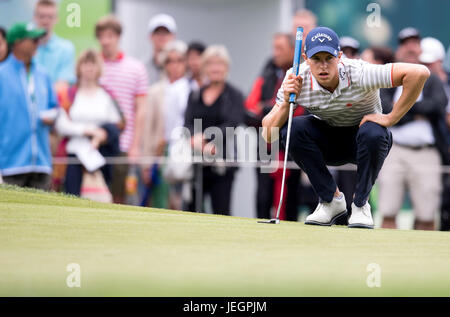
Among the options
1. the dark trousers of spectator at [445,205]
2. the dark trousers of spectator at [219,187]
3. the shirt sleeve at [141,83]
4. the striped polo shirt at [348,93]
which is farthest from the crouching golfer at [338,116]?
the shirt sleeve at [141,83]

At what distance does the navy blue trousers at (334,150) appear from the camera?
18.3ft

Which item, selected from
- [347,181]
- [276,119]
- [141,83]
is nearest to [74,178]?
[141,83]

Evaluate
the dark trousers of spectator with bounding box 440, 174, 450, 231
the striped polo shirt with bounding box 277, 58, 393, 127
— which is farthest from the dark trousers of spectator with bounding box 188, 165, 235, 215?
the striped polo shirt with bounding box 277, 58, 393, 127

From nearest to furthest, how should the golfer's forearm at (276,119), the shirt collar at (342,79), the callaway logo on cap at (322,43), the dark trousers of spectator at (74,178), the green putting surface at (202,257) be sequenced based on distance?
the green putting surface at (202,257) → the callaway logo on cap at (322,43) → the shirt collar at (342,79) → the golfer's forearm at (276,119) → the dark trousers of spectator at (74,178)

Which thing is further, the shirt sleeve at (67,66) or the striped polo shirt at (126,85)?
the shirt sleeve at (67,66)

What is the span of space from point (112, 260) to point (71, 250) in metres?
0.30

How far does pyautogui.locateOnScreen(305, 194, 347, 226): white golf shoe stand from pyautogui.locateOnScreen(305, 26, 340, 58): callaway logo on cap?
998 mm

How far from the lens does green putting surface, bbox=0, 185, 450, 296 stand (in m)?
3.58

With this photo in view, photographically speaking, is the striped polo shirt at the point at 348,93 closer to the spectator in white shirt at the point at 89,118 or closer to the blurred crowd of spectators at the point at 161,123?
the blurred crowd of spectators at the point at 161,123

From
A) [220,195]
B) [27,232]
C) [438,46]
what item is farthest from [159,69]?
[27,232]

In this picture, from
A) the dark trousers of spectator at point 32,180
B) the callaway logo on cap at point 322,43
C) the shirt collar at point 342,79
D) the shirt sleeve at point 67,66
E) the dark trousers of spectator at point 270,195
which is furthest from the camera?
the shirt sleeve at point 67,66

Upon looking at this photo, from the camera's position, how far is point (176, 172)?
8.85 m

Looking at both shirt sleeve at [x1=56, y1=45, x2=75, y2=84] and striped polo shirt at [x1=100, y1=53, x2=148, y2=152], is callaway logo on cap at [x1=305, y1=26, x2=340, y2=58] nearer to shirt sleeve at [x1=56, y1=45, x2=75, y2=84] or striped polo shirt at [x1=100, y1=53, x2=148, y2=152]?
striped polo shirt at [x1=100, y1=53, x2=148, y2=152]

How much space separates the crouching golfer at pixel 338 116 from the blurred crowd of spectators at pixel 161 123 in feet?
6.52
